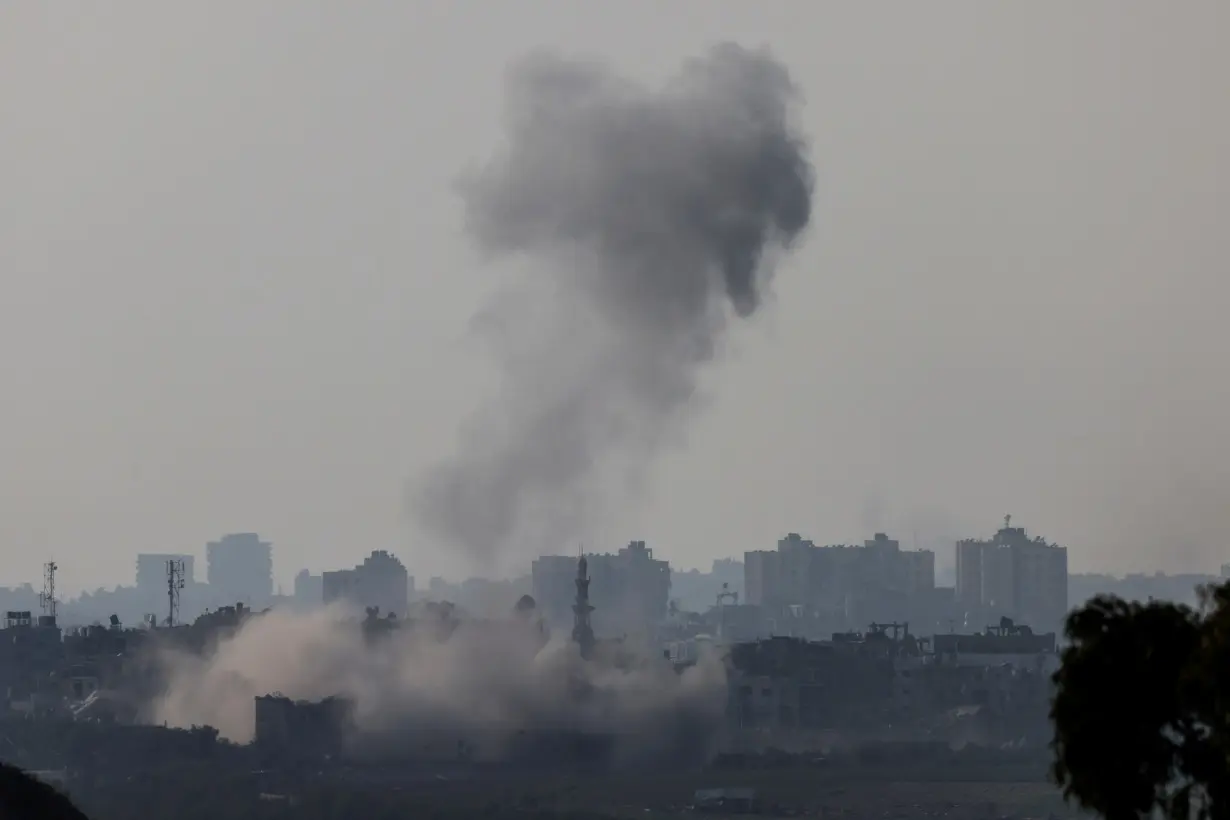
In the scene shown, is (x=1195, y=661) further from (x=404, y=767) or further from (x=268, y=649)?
(x=268, y=649)

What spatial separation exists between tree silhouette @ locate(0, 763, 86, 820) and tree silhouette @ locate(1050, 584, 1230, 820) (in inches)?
967

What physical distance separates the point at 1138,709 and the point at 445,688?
81378 mm

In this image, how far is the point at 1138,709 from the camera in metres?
49.3

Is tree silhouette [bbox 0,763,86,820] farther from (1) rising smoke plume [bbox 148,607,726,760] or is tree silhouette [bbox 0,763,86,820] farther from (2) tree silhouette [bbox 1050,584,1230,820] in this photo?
(1) rising smoke plume [bbox 148,607,726,760]

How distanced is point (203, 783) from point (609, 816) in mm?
14959

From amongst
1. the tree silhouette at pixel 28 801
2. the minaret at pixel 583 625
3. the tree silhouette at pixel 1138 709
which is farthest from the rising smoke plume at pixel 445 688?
the tree silhouette at pixel 1138 709

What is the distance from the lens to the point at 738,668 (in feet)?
471

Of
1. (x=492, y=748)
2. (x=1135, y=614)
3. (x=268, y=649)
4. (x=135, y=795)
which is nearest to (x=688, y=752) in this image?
(x=492, y=748)

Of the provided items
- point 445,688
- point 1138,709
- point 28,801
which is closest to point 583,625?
point 445,688

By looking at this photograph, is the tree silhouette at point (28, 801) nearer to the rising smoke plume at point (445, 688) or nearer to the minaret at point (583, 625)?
the rising smoke plume at point (445, 688)

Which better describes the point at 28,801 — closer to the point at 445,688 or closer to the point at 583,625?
the point at 445,688

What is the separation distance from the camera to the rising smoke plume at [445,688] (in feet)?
412

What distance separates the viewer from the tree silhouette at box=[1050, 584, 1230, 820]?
47.2 metres

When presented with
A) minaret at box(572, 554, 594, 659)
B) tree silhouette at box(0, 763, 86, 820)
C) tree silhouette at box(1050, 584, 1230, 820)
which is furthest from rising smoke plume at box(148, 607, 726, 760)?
tree silhouette at box(1050, 584, 1230, 820)
